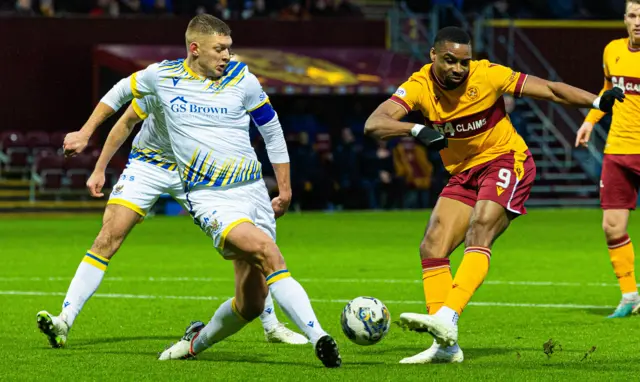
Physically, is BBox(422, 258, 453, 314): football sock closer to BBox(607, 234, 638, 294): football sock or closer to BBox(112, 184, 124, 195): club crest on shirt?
BBox(112, 184, 124, 195): club crest on shirt

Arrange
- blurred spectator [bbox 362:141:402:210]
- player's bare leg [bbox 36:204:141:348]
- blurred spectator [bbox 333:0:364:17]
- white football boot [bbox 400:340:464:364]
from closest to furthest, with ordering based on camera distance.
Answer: white football boot [bbox 400:340:464:364] < player's bare leg [bbox 36:204:141:348] < blurred spectator [bbox 362:141:402:210] < blurred spectator [bbox 333:0:364:17]

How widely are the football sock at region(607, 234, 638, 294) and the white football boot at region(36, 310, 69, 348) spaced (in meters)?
5.06

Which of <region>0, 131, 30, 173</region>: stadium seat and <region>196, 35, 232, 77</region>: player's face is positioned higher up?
<region>196, 35, 232, 77</region>: player's face

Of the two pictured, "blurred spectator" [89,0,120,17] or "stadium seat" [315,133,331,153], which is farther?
"blurred spectator" [89,0,120,17]

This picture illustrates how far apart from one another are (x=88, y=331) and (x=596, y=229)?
1508 cm

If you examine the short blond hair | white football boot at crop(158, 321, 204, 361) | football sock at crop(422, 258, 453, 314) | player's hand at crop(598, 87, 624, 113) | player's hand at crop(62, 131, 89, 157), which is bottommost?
white football boot at crop(158, 321, 204, 361)

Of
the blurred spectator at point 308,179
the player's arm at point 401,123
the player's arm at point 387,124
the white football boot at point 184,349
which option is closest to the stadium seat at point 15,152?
the blurred spectator at point 308,179

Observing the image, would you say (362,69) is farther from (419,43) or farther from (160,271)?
(160,271)

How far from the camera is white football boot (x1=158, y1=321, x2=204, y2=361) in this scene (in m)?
8.85

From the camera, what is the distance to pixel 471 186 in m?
9.21

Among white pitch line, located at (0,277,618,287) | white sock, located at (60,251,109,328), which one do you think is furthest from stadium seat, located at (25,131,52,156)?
white sock, located at (60,251,109,328)

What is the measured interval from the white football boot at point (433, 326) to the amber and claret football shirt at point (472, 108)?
1494mm

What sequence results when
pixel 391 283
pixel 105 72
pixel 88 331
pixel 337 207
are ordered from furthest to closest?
pixel 105 72, pixel 337 207, pixel 391 283, pixel 88 331

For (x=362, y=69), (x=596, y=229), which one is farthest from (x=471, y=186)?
(x=362, y=69)
